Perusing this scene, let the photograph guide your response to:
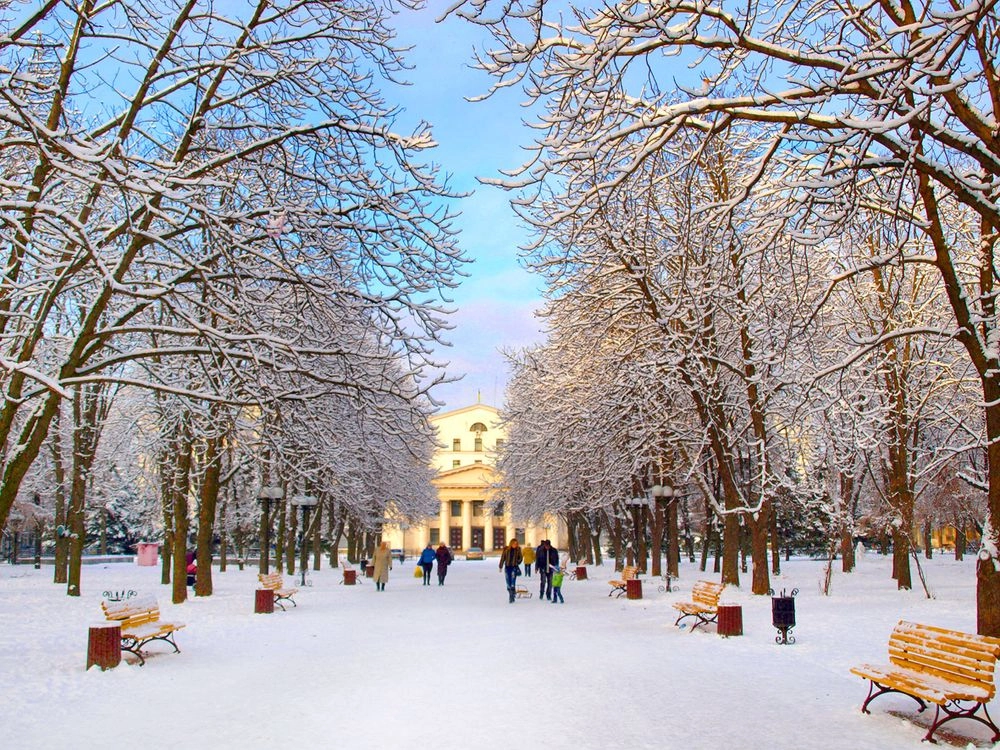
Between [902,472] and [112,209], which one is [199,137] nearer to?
Answer: [112,209]

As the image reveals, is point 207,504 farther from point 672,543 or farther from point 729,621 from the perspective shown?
point 672,543

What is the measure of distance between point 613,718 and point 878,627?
29.7 ft

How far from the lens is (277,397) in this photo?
11227mm

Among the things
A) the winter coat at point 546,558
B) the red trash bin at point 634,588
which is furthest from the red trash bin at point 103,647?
the winter coat at point 546,558

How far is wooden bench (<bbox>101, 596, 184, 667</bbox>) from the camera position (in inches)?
463

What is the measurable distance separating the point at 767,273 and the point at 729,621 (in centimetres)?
680

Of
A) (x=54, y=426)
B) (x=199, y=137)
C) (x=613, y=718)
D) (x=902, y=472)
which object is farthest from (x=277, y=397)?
(x=54, y=426)

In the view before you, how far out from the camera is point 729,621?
14.6 metres

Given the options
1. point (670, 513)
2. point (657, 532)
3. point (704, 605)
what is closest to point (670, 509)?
point (670, 513)

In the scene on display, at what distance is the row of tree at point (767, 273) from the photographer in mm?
7738

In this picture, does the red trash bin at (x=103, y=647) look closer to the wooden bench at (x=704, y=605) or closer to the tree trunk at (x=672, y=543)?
the wooden bench at (x=704, y=605)

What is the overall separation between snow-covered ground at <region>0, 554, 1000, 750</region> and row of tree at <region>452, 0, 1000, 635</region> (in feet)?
10.2

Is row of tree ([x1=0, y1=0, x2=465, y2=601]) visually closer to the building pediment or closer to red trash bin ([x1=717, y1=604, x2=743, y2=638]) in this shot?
red trash bin ([x1=717, y1=604, x2=743, y2=638])

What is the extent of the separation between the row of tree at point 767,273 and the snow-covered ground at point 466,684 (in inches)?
122
